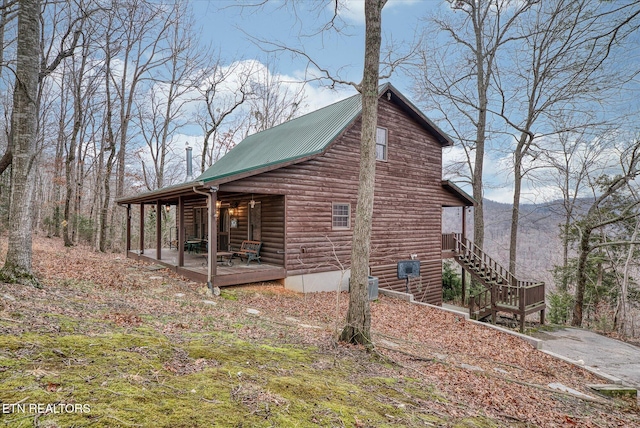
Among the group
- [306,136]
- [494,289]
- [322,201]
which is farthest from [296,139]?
[494,289]

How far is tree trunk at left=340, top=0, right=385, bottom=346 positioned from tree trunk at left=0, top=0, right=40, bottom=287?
597cm

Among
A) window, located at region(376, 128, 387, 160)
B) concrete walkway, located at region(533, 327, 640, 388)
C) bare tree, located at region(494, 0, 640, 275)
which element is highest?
bare tree, located at region(494, 0, 640, 275)

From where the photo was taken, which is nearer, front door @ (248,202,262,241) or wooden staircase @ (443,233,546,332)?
wooden staircase @ (443,233,546,332)

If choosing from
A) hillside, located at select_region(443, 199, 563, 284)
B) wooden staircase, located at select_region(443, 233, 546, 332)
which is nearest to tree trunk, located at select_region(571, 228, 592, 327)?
wooden staircase, located at select_region(443, 233, 546, 332)

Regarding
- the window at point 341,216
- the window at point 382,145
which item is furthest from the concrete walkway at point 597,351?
the window at point 382,145

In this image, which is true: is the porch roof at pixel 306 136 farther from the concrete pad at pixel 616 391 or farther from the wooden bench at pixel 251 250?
the concrete pad at pixel 616 391

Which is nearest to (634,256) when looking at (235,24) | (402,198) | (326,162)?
(402,198)

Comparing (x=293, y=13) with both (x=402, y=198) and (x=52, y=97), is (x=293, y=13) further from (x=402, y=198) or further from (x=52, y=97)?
(x=52, y=97)

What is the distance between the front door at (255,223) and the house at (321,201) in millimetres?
42

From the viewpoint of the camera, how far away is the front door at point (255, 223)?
13.0 m

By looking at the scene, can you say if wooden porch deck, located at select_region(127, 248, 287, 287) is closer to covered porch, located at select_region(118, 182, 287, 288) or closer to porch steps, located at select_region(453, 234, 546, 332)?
covered porch, located at select_region(118, 182, 287, 288)

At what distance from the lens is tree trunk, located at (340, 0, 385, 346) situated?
17.6ft

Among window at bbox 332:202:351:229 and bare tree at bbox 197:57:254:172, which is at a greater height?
bare tree at bbox 197:57:254:172

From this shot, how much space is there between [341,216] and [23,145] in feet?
31.1
